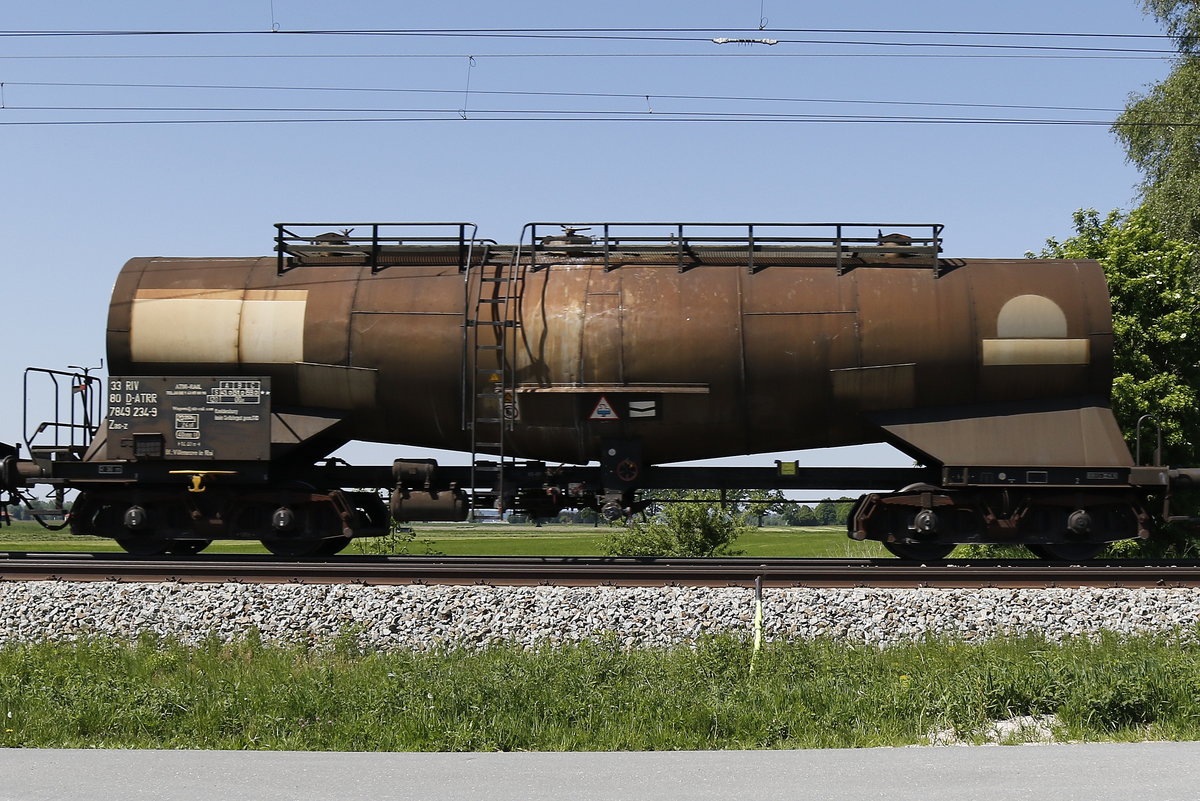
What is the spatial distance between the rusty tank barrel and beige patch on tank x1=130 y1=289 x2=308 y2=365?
23 mm

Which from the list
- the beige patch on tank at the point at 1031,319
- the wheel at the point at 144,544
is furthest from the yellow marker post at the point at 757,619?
the wheel at the point at 144,544

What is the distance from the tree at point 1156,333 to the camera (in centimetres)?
2380

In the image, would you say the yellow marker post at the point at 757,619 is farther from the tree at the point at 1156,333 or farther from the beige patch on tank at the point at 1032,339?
the tree at the point at 1156,333

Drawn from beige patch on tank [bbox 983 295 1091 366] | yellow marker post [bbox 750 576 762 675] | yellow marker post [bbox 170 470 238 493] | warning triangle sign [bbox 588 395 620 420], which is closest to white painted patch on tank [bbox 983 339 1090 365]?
beige patch on tank [bbox 983 295 1091 366]

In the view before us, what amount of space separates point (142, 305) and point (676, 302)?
7.16m

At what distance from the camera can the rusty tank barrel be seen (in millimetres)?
12594

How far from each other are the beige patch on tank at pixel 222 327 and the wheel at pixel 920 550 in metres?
8.15

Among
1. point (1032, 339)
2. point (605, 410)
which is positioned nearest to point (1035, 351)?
point (1032, 339)

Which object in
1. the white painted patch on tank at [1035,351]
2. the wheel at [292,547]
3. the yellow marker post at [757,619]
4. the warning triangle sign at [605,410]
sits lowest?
the yellow marker post at [757,619]

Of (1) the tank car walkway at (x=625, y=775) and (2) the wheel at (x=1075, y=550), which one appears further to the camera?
(2) the wheel at (x=1075, y=550)

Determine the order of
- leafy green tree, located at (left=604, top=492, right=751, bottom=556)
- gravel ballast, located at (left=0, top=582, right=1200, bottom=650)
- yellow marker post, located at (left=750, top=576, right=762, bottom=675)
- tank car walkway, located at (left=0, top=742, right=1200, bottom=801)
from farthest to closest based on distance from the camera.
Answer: leafy green tree, located at (left=604, top=492, right=751, bottom=556)
gravel ballast, located at (left=0, top=582, right=1200, bottom=650)
yellow marker post, located at (left=750, top=576, right=762, bottom=675)
tank car walkway, located at (left=0, top=742, right=1200, bottom=801)

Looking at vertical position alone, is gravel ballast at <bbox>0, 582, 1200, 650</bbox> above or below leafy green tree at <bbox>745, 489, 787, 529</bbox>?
below

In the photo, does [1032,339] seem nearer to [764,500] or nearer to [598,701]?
[764,500]

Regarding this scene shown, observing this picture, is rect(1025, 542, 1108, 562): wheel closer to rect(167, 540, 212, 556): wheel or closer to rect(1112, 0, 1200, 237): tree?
rect(167, 540, 212, 556): wheel
